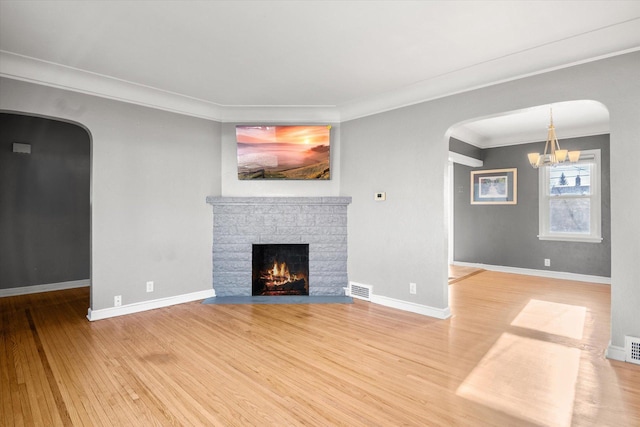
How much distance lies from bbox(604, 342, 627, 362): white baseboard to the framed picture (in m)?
4.08

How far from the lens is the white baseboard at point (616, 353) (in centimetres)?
255

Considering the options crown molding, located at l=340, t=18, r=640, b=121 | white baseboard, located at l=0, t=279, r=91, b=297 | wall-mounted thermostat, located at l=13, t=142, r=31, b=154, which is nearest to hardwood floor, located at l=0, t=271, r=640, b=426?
white baseboard, located at l=0, t=279, r=91, b=297

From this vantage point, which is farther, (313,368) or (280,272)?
(280,272)

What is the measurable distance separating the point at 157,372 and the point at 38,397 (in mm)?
680

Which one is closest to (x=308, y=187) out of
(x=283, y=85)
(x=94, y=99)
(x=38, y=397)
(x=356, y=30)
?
(x=283, y=85)

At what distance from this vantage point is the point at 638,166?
98.4 inches

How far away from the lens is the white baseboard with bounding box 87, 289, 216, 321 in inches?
138

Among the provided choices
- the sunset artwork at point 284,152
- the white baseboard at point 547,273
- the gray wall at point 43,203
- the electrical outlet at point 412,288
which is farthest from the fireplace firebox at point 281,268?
the white baseboard at point 547,273

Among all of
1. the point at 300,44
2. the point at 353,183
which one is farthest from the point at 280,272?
the point at 300,44

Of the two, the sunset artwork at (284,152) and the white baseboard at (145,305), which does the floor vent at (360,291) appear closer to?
the sunset artwork at (284,152)

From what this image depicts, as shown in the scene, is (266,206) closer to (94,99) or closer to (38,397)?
(94,99)

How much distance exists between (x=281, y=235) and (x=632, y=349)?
3.65 meters

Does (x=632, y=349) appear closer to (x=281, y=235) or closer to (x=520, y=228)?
(x=281, y=235)

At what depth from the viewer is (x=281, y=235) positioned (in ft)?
14.7
